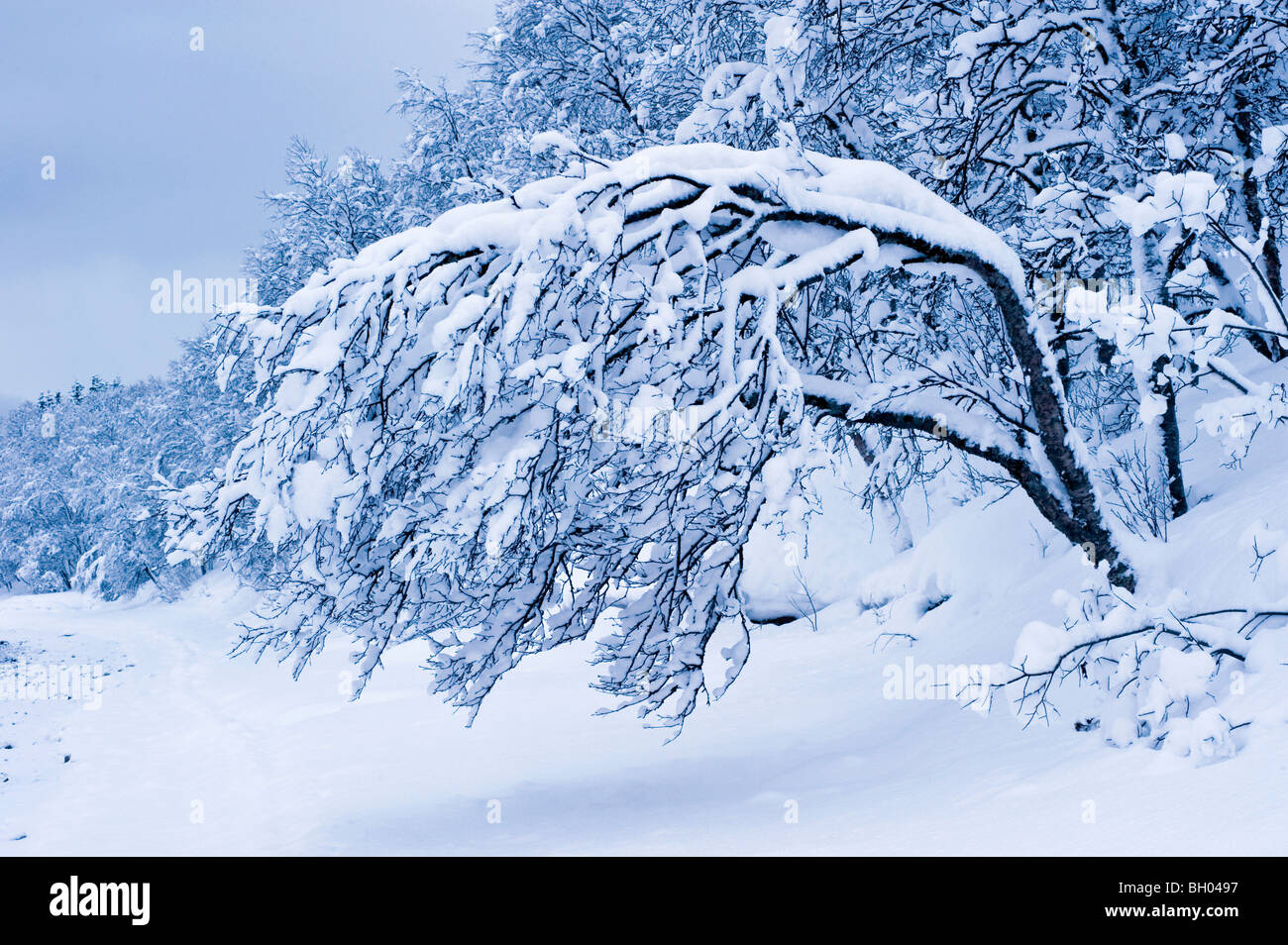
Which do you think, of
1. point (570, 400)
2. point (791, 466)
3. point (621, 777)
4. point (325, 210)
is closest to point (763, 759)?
point (621, 777)

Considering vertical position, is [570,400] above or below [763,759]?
above

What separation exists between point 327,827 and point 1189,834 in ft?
16.7

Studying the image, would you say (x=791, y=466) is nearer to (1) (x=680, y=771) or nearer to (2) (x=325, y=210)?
(1) (x=680, y=771)

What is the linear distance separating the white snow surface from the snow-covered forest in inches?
1.8

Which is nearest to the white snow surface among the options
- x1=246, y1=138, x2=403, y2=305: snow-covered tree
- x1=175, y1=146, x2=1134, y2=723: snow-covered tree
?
x1=175, y1=146, x2=1134, y2=723: snow-covered tree

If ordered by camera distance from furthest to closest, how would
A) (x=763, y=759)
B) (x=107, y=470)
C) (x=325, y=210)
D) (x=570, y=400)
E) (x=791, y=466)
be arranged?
1. (x=107, y=470)
2. (x=325, y=210)
3. (x=763, y=759)
4. (x=791, y=466)
5. (x=570, y=400)

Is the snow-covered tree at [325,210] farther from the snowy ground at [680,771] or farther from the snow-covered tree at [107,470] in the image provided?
the snowy ground at [680,771]

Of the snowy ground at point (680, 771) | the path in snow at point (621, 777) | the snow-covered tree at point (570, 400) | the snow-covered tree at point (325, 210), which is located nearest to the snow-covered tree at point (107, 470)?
the snow-covered tree at point (325, 210)

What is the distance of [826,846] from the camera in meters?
3.85

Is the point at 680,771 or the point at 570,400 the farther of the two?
the point at 680,771

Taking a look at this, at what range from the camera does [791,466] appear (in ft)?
14.6

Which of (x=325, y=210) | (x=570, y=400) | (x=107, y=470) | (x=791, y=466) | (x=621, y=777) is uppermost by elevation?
(x=107, y=470)

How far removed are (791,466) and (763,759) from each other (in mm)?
2963
